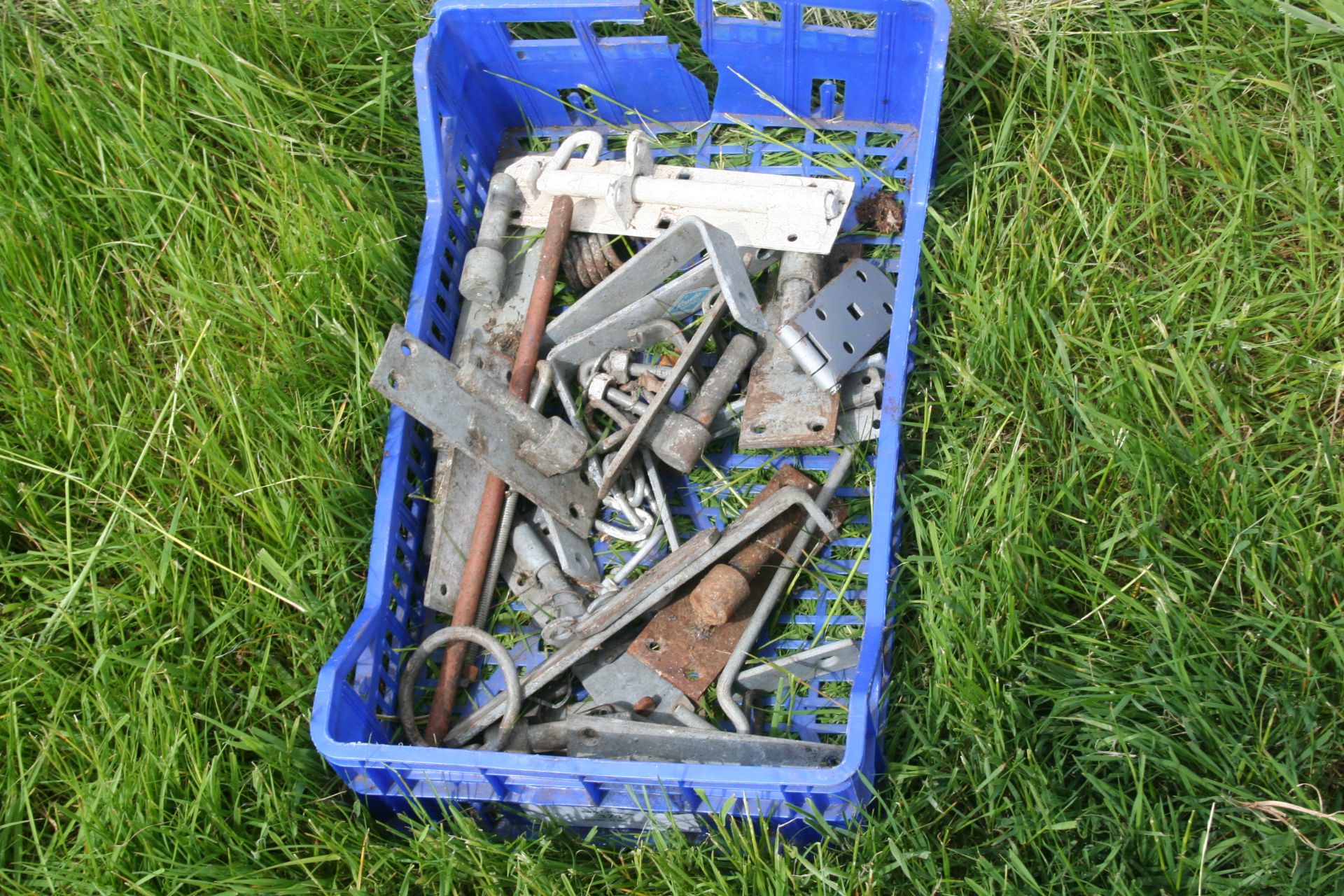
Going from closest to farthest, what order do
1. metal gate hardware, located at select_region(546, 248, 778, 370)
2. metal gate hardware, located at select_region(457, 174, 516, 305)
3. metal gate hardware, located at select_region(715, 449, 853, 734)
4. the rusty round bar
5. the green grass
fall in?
the green grass → metal gate hardware, located at select_region(715, 449, 853, 734) → the rusty round bar → metal gate hardware, located at select_region(546, 248, 778, 370) → metal gate hardware, located at select_region(457, 174, 516, 305)

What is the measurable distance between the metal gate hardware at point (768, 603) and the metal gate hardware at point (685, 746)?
7 centimetres

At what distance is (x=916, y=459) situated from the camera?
117 inches

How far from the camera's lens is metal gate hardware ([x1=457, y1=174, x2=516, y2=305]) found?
3.27 meters

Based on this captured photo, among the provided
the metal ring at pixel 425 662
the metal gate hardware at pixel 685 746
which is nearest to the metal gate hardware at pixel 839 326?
the metal gate hardware at pixel 685 746

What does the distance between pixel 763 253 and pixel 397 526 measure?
1135mm

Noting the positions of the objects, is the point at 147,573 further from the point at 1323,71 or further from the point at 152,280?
the point at 1323,71

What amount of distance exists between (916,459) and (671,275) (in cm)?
77

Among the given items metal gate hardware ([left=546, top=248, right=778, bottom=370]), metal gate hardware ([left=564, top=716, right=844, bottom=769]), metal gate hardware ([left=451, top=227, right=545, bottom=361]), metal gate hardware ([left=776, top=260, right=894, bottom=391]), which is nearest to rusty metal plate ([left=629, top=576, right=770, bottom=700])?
metal gate hardware ([left=564, top=716, right=844, bottom=769])

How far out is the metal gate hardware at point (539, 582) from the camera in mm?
2941

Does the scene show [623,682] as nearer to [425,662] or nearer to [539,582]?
[539,582]

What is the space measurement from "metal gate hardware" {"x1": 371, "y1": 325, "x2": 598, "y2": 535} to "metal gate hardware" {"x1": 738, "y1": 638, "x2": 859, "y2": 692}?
1.79 feet

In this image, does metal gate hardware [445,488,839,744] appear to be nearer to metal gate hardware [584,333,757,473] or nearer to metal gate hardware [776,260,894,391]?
metal gate hardware [584,333,757,473]

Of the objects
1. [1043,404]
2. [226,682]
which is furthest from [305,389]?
[1043,404]

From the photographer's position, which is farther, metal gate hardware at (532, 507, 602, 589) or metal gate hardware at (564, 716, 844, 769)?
metal gate hardware at (532, 507, 602, 589)
